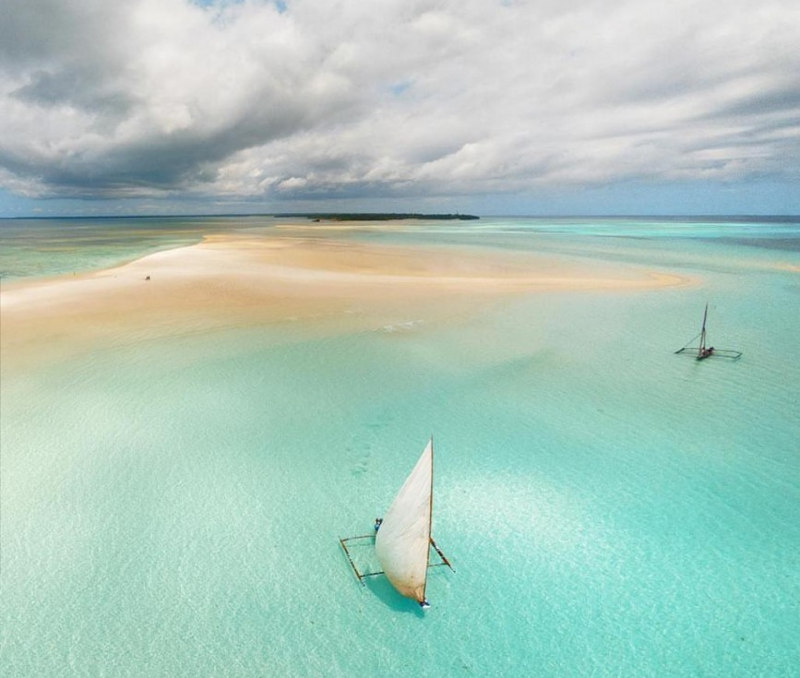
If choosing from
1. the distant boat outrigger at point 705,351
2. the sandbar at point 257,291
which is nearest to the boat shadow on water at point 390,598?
the sandbar at point 257,291

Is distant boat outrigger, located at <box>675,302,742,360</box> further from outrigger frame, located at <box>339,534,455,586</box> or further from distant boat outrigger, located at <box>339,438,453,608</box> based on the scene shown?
distant boat outrigger, located at <box>339,438,453,608</box>

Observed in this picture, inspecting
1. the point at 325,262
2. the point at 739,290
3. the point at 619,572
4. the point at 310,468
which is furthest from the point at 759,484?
the point at 325,262

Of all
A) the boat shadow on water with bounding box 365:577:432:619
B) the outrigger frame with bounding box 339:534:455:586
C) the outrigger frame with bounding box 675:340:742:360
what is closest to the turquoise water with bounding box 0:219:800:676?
the boat shadow on water with bounding box 365:577:432:619

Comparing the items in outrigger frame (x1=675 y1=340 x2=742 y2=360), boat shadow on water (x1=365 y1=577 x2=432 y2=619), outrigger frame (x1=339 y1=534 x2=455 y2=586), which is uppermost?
outrigger frame (x1=339 y1=534 x2=455 y2=586)

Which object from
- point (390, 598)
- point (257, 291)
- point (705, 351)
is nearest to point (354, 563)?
point (390, 598)

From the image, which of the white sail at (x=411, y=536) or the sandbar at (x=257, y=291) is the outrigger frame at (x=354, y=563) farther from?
the sandbar at (x=257, y=291)

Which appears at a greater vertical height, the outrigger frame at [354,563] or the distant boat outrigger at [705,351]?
the outrigger frame at [354,563]

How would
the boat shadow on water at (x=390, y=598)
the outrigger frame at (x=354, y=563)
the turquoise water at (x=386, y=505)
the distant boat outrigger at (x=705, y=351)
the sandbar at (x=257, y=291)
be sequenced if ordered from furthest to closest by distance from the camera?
the sandbar at (x=257, y=291) < the distant boat outrigger at (x=705, y=351) < the outrigger frame at (x=354, y=563) < the boat shadow on water at (x=390, y=598) < the turquoise water at (x=386, y=505)

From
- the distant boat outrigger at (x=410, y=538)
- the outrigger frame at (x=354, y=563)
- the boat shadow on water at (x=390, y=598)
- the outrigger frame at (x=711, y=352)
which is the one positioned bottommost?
the outrigger frame at (x=711, y=352)
